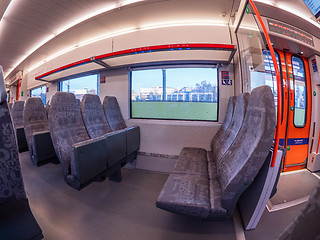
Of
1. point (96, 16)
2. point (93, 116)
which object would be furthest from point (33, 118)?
point (96, 16)

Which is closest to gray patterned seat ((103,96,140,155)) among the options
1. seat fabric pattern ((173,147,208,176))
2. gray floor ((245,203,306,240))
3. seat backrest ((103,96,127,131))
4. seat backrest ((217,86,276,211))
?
seat backrest ((103,96,127,131))

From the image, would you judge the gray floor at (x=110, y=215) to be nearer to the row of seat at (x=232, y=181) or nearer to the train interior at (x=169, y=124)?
the train interior at (x=169, y=124)

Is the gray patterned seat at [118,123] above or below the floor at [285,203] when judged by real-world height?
above

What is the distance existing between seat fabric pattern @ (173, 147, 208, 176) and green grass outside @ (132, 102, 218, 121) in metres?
0.78

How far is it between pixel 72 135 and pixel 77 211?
99cm

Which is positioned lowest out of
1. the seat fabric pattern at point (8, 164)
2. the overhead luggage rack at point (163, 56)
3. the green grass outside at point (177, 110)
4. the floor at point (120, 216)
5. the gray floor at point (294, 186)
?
the gray floor at point (294, 186)

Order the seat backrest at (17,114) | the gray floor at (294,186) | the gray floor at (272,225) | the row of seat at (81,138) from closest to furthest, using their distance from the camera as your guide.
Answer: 1. the gray floor at (272,225)
2. the row of seat at (81,138)
3. the gray floor at (294,186)
4. the seat backrest at (17,114)

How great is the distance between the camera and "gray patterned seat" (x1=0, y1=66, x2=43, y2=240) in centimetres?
57

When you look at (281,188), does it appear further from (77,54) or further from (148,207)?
(77,54)

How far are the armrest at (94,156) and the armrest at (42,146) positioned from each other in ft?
3.86

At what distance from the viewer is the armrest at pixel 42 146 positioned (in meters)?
1.99

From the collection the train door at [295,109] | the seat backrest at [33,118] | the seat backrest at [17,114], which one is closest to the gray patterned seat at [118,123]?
the seat backrest at [33,118]

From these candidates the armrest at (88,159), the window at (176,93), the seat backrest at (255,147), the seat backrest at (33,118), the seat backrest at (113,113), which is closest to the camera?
the seat backrest at (255,147)

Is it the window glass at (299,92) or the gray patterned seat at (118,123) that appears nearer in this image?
the gray patterned seat at (118,123)
